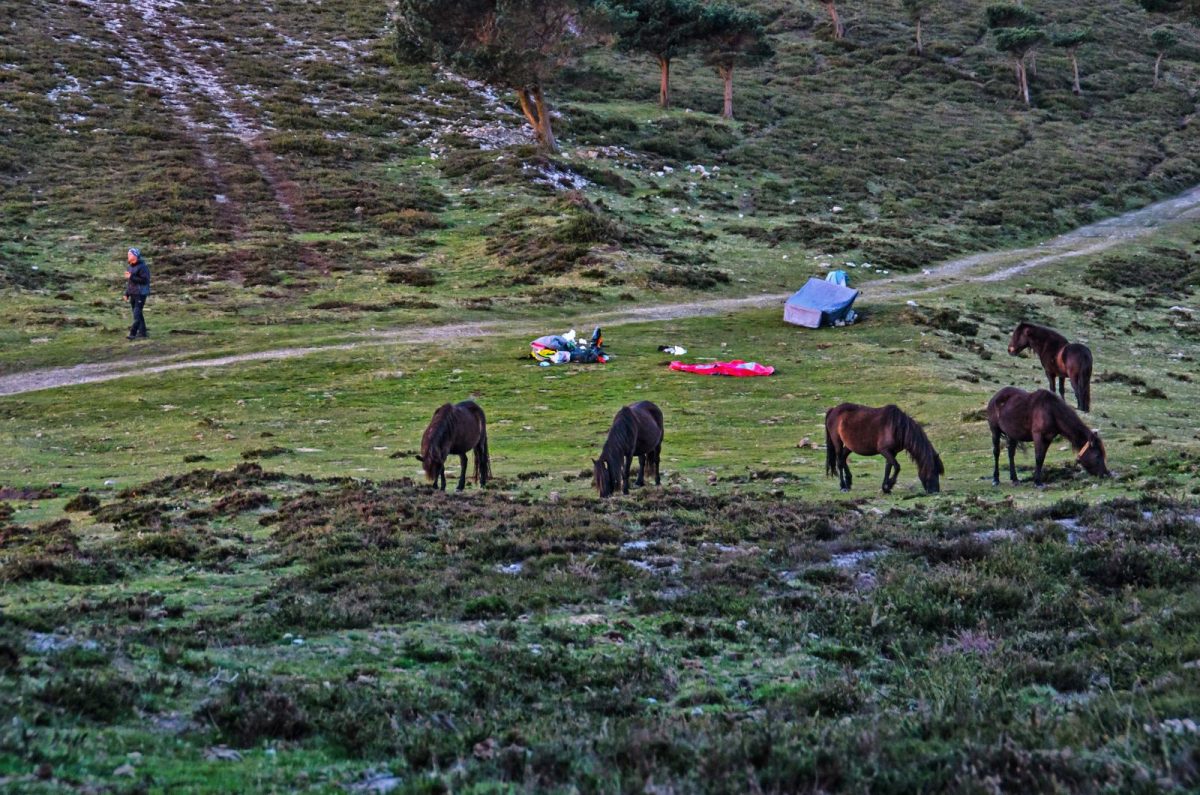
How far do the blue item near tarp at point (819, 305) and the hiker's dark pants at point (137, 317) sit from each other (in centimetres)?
2293

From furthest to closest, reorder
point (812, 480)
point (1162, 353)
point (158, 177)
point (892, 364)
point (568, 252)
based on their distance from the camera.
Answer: point (158, 177) < point (568, 252) < point (1162, 353) < point (892, 364) < point (812, 480)

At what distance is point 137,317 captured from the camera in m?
36.4

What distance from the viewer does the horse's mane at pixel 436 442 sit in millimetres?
20531

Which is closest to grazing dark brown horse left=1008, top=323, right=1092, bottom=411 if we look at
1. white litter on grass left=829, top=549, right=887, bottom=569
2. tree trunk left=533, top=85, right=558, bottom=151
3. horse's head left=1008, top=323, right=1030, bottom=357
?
horse's head left=1008, top=323, right=1030, bottom=357

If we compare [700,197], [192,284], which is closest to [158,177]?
[192,284]

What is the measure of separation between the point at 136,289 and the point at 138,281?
0.32 metres

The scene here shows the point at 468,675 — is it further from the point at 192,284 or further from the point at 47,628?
the point at 192,284

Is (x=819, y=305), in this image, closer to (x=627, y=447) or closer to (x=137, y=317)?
(x=627, y=447)

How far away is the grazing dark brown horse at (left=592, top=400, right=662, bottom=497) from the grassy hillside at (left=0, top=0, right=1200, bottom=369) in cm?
2035

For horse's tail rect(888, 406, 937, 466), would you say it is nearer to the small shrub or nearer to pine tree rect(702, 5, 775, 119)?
the small shrub

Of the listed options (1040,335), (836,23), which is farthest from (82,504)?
(836,23)

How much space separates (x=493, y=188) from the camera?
63.2 metres

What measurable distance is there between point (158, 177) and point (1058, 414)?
52609 millimetres

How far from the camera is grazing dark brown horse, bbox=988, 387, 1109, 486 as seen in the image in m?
19.3
